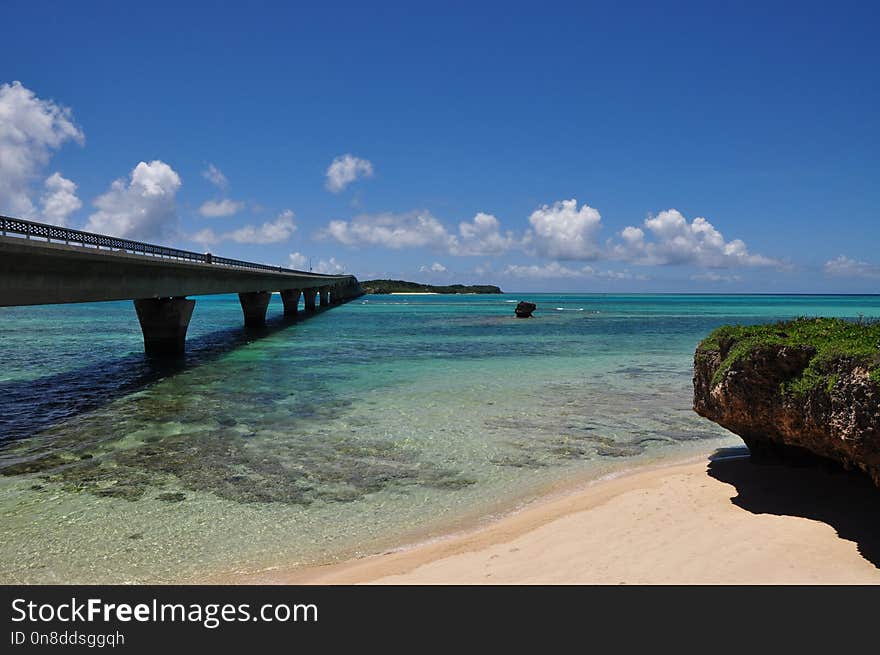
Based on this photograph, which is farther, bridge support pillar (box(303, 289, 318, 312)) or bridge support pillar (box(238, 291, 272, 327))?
bridge support pillar (box(303, 289, 318, 312))

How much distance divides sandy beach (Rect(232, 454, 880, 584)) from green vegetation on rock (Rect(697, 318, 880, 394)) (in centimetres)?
170

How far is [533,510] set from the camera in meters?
8.80

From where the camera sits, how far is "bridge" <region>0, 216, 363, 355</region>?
1777 cm

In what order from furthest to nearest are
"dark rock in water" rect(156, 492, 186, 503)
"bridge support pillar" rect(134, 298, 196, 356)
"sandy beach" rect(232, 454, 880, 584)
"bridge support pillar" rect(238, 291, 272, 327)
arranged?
"bridge support pillar" rect(238, 291, 272, 327) → "bridge support pillar" rect(134, 298, 196, 356) → "dark rock in water" rect(156, 492, 186, 503) → "sandy beach" rect(232, 454, 880, 584)

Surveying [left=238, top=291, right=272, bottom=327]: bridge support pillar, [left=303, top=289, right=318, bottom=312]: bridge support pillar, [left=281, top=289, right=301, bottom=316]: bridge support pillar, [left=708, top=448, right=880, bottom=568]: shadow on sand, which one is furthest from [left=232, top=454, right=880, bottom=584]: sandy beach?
[left=303, top=289, right=318, bottom=312]: bridge support pillar

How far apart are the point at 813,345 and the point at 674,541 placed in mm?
3430

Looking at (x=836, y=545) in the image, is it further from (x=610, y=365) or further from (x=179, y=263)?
(x=179, y=263)

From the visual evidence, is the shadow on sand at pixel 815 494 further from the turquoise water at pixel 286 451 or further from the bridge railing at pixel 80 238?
the bridge railing at pixel 80 238

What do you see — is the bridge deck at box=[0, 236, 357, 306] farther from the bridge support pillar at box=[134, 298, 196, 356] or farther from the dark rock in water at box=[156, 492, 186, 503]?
the dark rock in water at box=[156, 492, 186, 503]

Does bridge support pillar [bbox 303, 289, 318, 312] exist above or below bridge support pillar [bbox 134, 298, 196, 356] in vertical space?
above

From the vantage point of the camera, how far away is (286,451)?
12461 millimetres

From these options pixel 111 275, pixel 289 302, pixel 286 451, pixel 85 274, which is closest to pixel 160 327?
pixel 111 275

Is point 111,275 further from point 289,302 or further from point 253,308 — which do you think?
point 289,302
